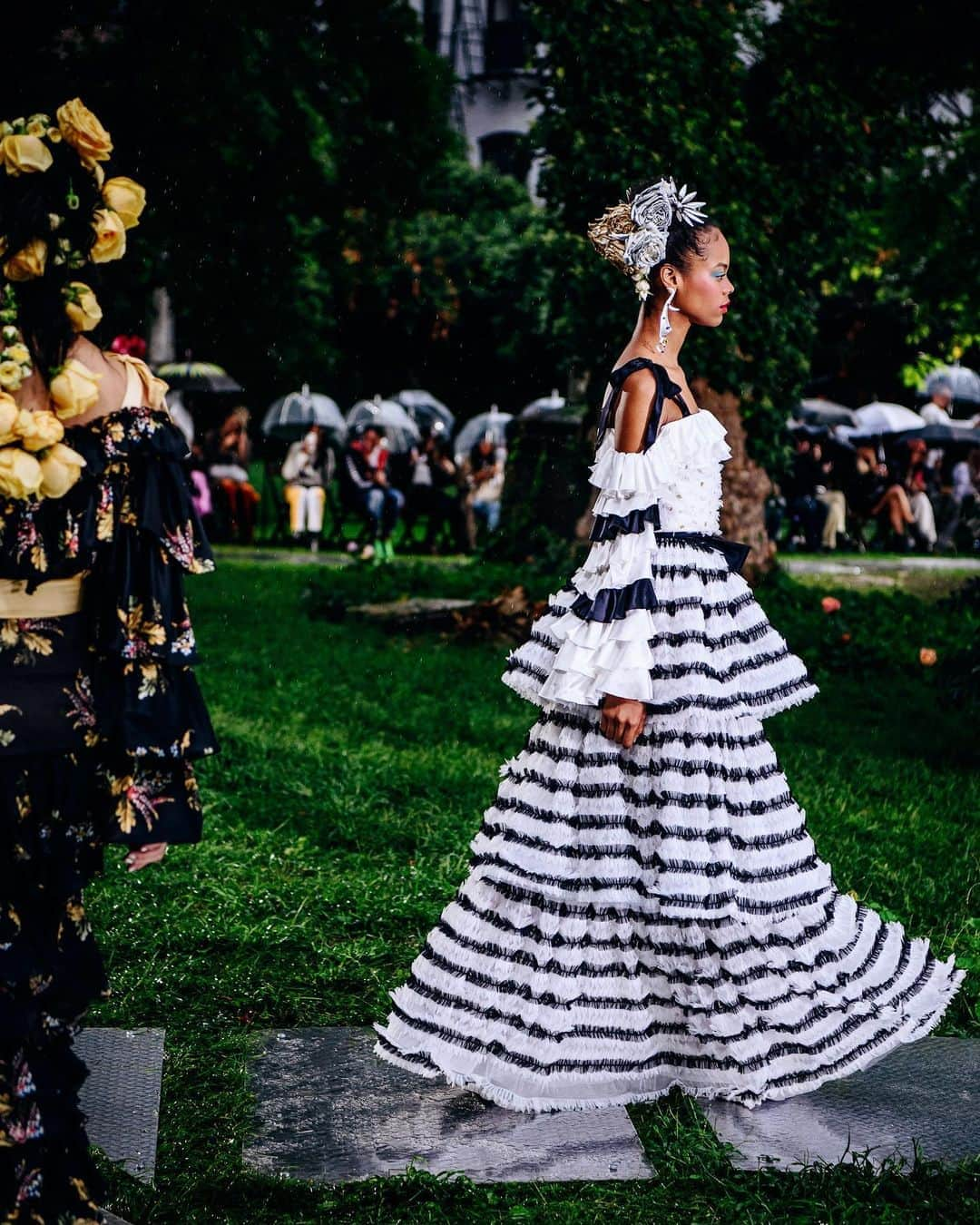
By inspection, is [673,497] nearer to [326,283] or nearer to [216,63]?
[216,63]

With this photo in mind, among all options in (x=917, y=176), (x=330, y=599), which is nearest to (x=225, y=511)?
(x=330, y=599)

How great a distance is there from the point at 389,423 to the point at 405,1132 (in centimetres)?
1990

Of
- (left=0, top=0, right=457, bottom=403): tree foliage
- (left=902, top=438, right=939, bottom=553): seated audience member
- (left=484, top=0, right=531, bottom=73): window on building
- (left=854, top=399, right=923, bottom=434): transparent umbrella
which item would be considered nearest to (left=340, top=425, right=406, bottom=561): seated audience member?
(left=0, top=0, right=457, bottom=403): tree foliage

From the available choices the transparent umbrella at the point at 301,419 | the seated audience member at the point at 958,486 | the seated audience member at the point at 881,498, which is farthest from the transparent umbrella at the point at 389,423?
the seated audience member at the point at 958,486

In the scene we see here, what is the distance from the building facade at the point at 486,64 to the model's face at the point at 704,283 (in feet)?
127

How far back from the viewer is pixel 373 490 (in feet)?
65.3

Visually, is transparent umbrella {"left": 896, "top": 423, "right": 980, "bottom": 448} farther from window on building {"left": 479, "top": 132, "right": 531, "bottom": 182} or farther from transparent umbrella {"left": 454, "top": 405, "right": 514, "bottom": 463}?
window on building {"left": 479, "top": 132, "right": 531, "bottom": 182}

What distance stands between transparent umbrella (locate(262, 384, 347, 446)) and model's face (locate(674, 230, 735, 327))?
64.1 feet

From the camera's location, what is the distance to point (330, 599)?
1319 cm

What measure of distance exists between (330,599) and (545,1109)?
9.58 metres

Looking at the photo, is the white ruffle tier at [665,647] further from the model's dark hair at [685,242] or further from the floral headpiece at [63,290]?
the floral headpiece at [63,290]

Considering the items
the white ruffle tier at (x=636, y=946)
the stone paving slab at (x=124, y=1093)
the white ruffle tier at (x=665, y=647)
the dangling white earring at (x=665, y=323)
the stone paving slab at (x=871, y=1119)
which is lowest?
the stone paving slab at (x=124, y=1093)

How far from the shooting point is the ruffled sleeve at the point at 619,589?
3.80m

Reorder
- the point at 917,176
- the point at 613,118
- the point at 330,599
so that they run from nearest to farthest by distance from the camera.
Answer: the point at 613,118
the point at 330,599
the point at 917,176
